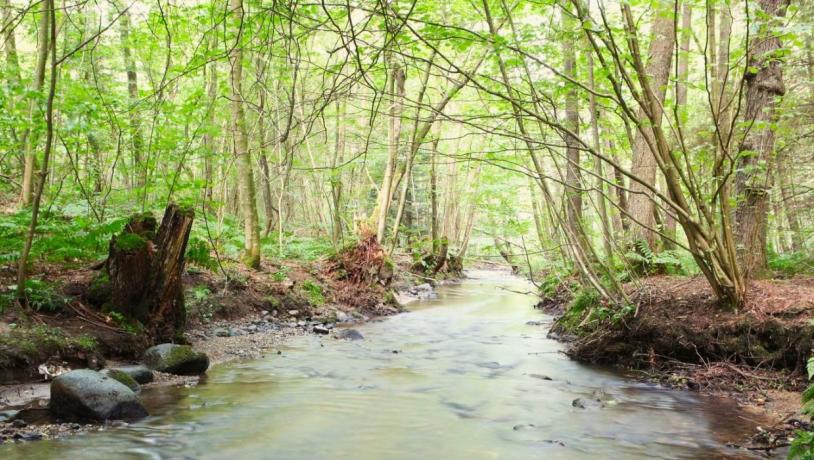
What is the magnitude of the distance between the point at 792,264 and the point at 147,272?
1050 centimetres

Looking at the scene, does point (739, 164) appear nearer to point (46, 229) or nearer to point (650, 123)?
point (650, 123)

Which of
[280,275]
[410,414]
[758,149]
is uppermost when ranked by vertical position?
[758,149]

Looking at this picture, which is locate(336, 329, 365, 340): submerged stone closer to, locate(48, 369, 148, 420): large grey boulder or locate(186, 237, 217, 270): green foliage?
locate(186, 237, 217, 270): green foliage

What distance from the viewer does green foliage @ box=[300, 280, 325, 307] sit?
1152cm

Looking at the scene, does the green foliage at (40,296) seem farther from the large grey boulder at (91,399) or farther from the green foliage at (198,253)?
the green foliage at (198,253)

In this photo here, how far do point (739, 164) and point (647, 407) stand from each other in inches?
168

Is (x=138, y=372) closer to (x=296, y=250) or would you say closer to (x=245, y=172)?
(x=245, y=172)

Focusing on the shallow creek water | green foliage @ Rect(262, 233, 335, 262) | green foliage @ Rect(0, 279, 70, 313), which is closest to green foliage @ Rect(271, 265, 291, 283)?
green foliage @ Rect(262, 233, 335, 262)

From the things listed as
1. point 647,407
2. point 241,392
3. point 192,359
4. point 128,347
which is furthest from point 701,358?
point 128,347

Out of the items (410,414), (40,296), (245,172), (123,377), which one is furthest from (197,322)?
(410,414)

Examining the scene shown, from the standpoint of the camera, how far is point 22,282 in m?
5.90

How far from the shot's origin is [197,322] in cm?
859

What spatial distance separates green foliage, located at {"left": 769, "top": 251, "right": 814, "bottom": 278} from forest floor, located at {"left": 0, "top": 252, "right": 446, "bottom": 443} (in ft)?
25.2

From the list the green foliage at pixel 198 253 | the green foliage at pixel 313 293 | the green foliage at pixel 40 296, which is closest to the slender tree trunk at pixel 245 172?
the green foliage at pixel 313 293
